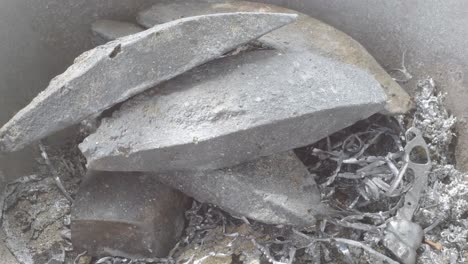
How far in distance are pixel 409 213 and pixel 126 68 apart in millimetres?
684

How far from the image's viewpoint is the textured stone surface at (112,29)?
1.43m

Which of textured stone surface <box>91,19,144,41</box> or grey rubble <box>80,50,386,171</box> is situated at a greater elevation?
textured stone surface <box>91,19,144,41</box>

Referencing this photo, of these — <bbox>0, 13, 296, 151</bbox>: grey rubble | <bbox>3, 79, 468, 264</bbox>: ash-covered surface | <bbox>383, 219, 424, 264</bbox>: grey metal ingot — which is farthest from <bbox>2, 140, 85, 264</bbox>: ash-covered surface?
<bbox>383, 219, 424, 264</bbox>: grey metal ingot

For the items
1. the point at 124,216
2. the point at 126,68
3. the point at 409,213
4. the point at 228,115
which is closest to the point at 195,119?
the point at 228,115

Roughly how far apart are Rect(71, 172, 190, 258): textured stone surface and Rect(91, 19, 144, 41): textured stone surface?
1.17ft

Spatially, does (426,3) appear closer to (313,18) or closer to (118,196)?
(313,18)

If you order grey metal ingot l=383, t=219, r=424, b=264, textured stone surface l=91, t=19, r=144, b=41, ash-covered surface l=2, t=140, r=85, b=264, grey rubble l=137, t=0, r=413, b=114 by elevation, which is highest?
textured stone surface l=91, t=19, r=144, b=41

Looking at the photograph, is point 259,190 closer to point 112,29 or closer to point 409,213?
point 409,213

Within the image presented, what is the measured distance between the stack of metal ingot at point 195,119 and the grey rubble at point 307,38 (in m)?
0.03

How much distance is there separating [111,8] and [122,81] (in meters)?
0.46

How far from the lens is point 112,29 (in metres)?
1.46

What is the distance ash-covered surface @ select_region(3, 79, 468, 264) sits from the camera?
4.05ft

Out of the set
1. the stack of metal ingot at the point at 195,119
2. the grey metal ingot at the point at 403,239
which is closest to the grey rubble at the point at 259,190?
the stack of metal ingot at the point at 195,119

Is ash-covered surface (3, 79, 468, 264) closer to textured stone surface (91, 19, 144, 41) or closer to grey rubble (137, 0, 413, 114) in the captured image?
grey rubble (137, 0, 413, 114)
